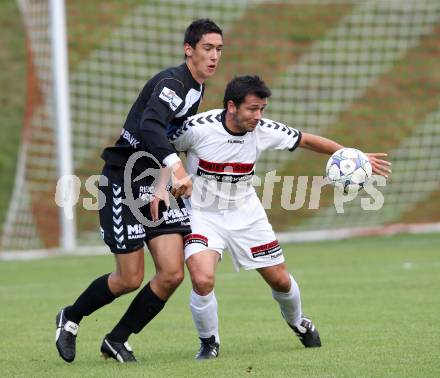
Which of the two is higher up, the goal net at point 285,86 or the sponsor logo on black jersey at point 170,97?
the sponsor logo on black jersey at point 170,97

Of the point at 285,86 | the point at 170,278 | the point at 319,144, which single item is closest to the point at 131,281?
the point at 170,278

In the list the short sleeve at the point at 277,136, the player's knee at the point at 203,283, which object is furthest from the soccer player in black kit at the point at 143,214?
the short sleeve at the point at 277,136

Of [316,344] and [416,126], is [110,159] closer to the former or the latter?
[316,344]

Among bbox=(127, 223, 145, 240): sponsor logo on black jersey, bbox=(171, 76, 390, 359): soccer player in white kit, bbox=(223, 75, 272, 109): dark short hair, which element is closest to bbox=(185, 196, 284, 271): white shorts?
bbox=(171, 76, 390, 359): soccer player in white kit

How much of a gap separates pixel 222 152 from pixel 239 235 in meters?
0.58

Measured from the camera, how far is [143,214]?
7.10 m

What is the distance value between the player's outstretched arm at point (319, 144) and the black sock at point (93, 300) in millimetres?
1646

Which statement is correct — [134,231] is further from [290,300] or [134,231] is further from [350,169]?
[350,169]

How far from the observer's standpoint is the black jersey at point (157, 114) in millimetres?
6828

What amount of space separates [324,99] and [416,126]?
89.4 inches

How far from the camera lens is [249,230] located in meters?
7.37

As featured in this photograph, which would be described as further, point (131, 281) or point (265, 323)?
point (265, 323)

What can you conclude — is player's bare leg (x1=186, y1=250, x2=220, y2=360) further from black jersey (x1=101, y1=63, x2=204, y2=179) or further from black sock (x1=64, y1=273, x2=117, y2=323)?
black jersey (x1=101, y1=63, x2=204, y2=179)

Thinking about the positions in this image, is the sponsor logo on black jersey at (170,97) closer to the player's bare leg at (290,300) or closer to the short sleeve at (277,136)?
the short sleeve at (277,136)
